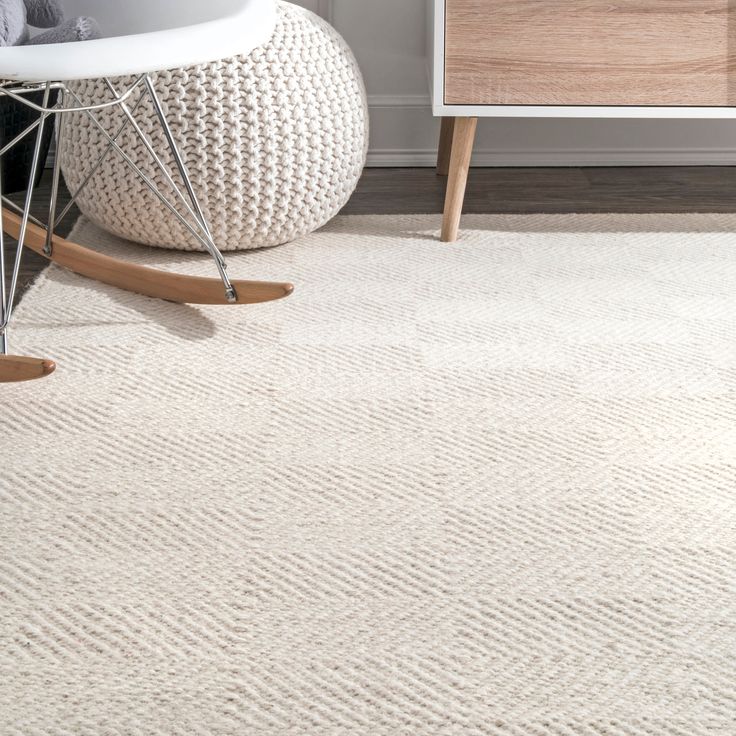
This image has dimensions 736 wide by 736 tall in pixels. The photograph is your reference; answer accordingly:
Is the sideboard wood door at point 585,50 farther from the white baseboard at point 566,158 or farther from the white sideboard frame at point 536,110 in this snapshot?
the white baseboard at point 566,158

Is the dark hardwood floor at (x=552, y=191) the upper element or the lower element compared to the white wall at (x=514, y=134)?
lower

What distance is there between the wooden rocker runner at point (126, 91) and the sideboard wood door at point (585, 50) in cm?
46

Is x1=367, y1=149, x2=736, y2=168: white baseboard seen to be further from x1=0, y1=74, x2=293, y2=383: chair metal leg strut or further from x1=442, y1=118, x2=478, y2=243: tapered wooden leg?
x1=0, y1=74, x2=293, y2=383: chair metal leg strut

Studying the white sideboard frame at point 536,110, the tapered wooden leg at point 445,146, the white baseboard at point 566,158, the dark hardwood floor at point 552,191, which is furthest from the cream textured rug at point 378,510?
the white baseboard at point 566,158

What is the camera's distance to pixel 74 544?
963 mm

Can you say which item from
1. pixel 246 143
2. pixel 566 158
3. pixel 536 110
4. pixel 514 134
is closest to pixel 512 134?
pixel 514 134

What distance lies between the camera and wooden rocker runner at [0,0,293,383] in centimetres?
111

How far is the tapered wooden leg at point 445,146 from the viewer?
85.7 inches

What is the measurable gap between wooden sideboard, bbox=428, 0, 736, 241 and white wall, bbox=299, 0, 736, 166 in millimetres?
631

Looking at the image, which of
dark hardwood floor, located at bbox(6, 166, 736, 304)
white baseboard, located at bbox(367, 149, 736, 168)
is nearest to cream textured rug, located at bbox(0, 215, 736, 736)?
dark hardwood floor, located at bbox(6, 166, 736, 304)

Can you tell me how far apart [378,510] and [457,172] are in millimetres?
928

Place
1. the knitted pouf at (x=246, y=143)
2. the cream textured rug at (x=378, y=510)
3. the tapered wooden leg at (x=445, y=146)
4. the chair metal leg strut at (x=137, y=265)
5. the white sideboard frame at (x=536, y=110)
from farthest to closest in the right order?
the tapered wooden leg at (x=445, y=146), the white sideboard frame at (x=536, y=110), the knitted pouf at (x=246, y=143), the chair metal leg strut at (x=137, y=265), the cream textured rug at (x=378, y=510)

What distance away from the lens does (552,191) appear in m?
2.17

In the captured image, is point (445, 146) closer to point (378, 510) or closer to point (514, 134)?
point (514, 134)
